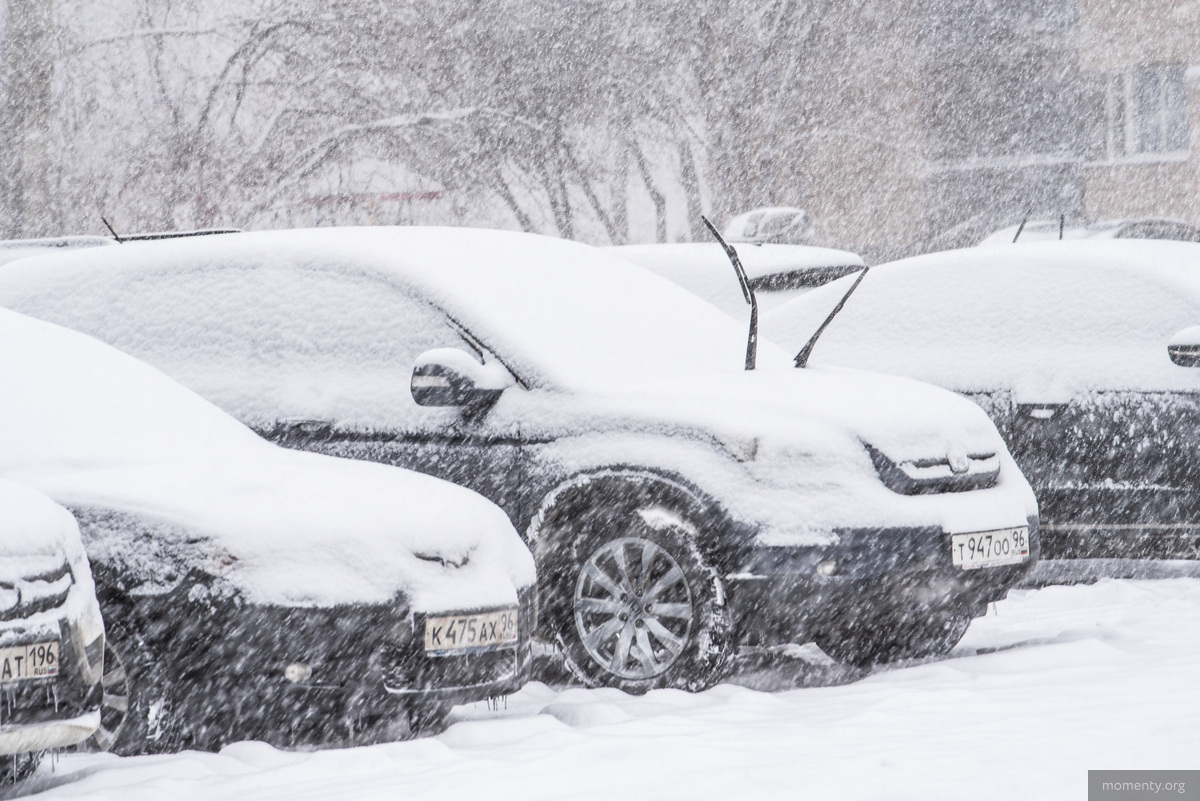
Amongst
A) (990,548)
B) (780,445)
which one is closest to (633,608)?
(780,445)

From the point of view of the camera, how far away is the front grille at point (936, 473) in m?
6.14

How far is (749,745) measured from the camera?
4.94 meters

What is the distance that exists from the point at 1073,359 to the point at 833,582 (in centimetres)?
263

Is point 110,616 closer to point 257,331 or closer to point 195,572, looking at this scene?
point 195,572

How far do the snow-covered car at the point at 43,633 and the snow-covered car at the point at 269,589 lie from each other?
48 centimetres

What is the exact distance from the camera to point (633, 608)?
6078 mm

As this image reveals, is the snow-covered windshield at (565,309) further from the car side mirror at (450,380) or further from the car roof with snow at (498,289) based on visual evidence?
the car side mirror at (450,380)

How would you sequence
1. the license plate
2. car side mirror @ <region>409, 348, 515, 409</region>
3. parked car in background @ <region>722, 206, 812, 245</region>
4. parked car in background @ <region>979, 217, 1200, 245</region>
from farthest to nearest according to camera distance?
1. parked car in background @ <region>722, 206, 812, 245</region>
2. parked car in background @ <region>979, 217, 1200, 245</region>
3. car side mirror @ <region>409, 348, 515, 409</region>
4. the license plate

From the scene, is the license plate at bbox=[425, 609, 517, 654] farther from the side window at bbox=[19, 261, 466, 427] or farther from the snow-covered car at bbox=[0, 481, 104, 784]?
the side window at bbox=[19, 261, 466, 427]

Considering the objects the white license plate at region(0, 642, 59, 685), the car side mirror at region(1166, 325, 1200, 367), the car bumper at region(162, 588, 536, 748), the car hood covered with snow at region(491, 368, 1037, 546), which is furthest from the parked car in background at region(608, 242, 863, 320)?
the white license plate at region(0, 642, 59, 685)

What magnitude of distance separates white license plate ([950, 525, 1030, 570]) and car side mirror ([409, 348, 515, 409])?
181 centimetres

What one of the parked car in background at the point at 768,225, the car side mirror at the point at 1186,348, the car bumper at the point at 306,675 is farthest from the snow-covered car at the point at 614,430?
the parked car in background at the point at 768,225

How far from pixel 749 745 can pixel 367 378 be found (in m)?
2.52

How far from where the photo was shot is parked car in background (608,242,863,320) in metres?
11.3
